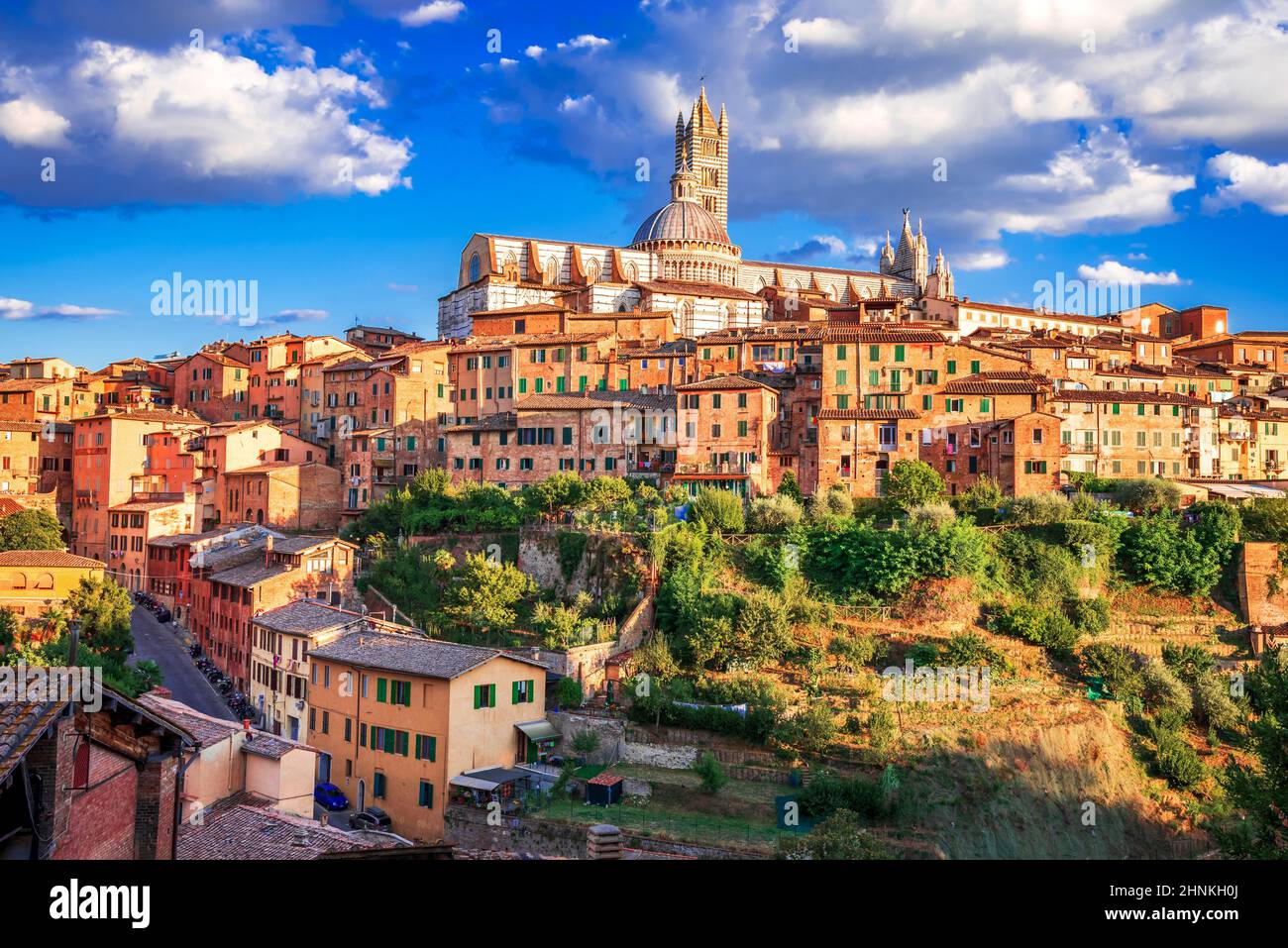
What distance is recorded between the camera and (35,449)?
2378 inches

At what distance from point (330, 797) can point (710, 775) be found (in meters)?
11.1

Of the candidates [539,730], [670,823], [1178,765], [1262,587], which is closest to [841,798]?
[670,823]

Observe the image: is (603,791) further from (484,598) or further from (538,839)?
(484,598)

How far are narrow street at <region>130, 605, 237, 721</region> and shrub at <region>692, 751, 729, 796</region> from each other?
1726 centimetres

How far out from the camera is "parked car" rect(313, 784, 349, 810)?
98.8ft

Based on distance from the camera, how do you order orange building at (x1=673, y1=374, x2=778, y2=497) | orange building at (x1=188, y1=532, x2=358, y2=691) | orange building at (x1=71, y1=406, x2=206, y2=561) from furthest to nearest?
orange building at (x1=71, y1=406, x2=206, y2=561) < orange building at (x1=673, y1=374, x2=778, y2=497) < orange building at (x1=188, y1=532, x2=358, y2=691)

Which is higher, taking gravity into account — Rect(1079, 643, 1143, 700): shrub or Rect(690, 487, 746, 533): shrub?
Rect(690, 487, 746, 533): shrub

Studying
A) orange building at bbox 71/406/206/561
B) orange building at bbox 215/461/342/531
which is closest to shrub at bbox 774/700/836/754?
orange building at bbox 215/461/342/531

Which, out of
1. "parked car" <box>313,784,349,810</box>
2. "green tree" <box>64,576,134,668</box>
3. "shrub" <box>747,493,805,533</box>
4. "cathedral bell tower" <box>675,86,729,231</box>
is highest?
"cathedral bell tower" <box>675,86,729,231</box>

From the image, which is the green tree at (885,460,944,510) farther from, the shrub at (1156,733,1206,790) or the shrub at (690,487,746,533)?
the shrub at (1156,733,1206,790)

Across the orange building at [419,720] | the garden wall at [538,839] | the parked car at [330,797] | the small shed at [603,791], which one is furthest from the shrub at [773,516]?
the parked car at [330,797]

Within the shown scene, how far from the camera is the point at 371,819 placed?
29281 mm
